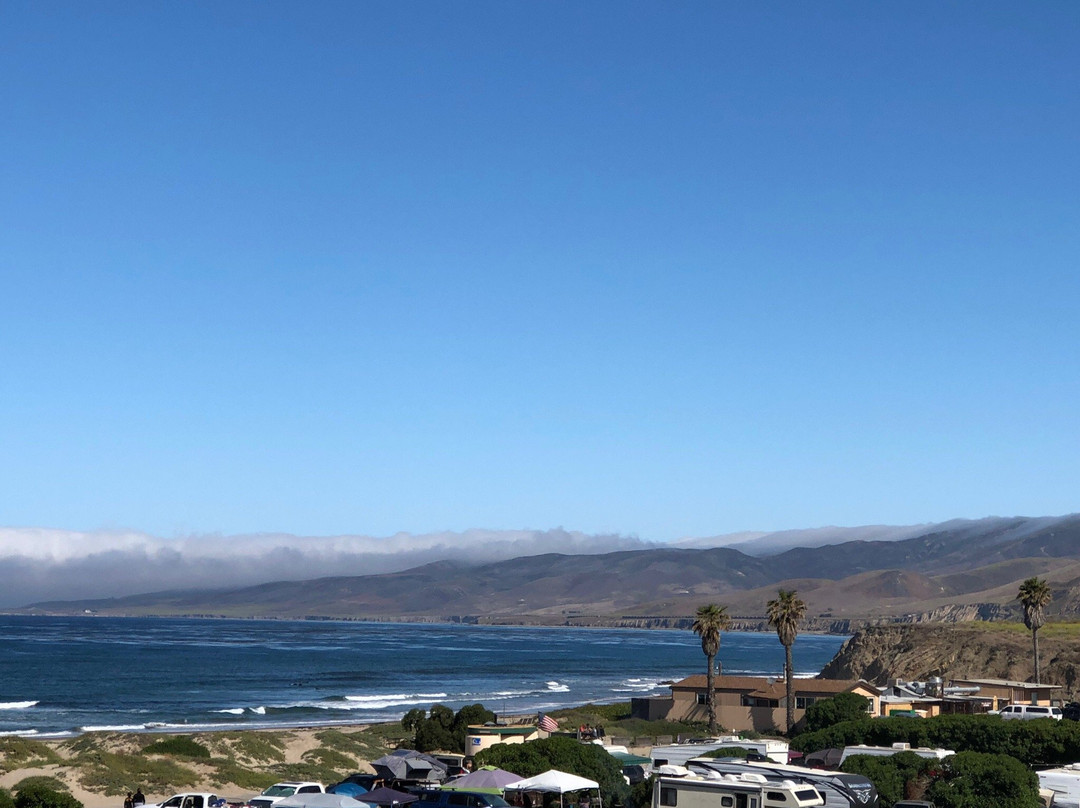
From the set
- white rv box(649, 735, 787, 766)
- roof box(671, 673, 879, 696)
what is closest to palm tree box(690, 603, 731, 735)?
roof box(671, 673, 879, 696)

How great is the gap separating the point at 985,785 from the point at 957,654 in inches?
3222

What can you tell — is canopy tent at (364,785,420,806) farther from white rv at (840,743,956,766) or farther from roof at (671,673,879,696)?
roof at (671,673,879,696)

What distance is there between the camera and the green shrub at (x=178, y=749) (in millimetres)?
57312

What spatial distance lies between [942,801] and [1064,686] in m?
63.5

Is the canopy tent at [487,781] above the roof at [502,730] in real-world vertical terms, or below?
above

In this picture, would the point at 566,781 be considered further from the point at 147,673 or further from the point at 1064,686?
the point at 147,673

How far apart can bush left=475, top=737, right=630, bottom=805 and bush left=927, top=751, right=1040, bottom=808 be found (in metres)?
9.89

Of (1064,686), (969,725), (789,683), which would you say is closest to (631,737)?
(789,683)

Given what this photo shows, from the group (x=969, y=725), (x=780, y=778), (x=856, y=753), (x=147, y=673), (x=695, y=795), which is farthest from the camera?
(x=147, y=673)

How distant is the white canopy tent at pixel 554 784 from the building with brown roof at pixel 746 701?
125 ft

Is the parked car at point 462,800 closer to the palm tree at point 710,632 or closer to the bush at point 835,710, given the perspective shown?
the bush at point 835,710

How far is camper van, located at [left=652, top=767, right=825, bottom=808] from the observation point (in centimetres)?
2964

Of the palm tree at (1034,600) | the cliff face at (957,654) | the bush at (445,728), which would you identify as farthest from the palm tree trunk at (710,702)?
the cliff face at (957,654)

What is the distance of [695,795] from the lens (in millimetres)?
30422
